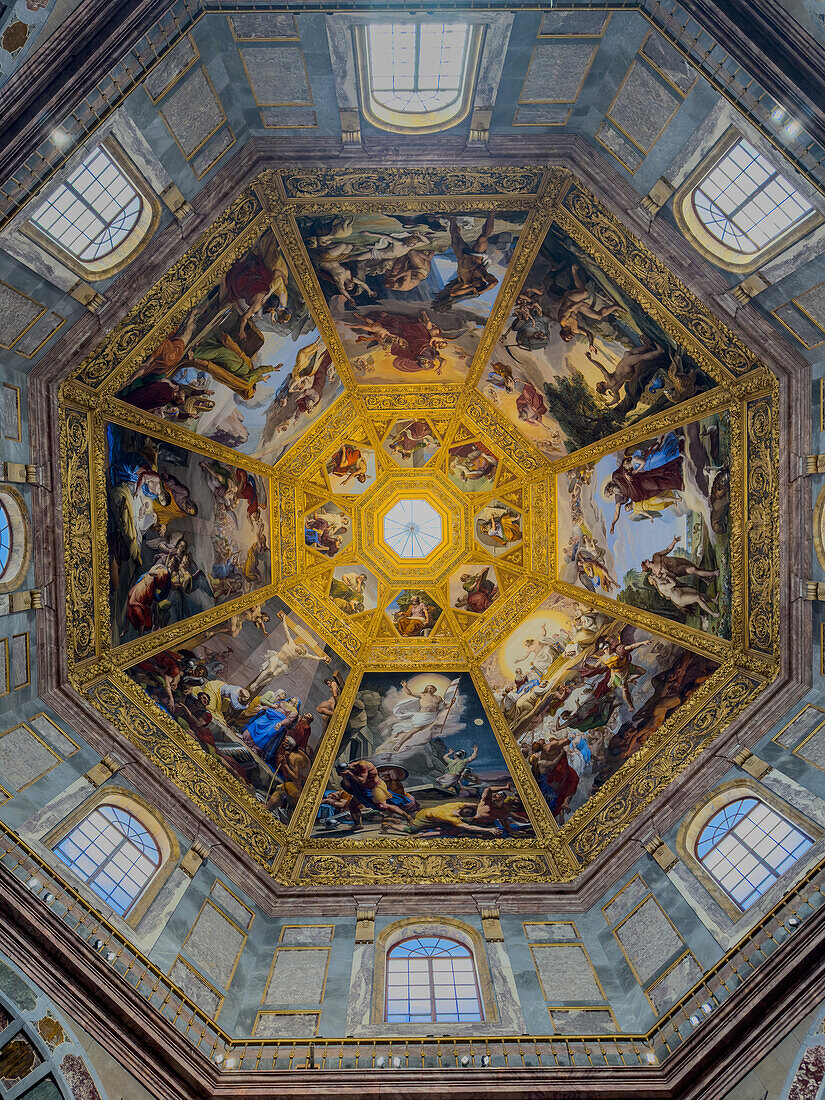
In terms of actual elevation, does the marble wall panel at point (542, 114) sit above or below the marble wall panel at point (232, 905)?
above

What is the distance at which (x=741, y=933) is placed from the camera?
1284cm

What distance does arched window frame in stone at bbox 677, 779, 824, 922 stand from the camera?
512 inches

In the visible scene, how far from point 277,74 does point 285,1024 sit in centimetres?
1481

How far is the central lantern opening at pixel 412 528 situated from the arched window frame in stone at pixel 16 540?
1078 cm

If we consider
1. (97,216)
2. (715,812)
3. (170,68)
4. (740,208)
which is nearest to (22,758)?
(97,216)

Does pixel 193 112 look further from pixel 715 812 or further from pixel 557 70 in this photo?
pixel 715 812

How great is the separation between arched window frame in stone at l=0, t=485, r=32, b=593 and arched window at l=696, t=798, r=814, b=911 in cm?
1266

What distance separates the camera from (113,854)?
14.0 m

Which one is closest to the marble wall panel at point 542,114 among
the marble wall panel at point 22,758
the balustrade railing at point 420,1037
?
the balustrade railing at point 420,1037

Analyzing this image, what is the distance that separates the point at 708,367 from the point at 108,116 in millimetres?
10958

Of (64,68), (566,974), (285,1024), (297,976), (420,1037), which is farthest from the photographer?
(297,976)

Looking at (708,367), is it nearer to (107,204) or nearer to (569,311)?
(569,311)

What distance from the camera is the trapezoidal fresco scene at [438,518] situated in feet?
51.0

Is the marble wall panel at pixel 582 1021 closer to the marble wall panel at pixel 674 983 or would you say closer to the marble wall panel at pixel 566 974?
the marble wall panel at pixel 566 974
